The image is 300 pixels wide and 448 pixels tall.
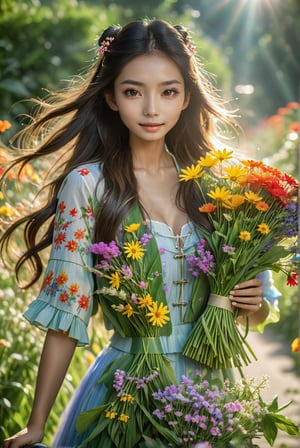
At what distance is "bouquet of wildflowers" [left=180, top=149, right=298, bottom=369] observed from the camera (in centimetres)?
249

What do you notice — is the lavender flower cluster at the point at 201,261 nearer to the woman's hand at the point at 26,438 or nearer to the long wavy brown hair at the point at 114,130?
the long wavy brown hair at the point at 114,130

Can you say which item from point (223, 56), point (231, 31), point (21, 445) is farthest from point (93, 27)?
point (223, 56)

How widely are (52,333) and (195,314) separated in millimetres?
419

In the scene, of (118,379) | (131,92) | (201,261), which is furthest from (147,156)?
(118,379)

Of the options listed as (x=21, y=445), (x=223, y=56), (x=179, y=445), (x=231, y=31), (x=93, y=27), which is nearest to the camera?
(x=179, y=445)

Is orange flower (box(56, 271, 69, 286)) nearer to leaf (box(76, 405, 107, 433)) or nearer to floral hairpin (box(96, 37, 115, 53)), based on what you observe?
leaf (box(76, 405, 107, 433))

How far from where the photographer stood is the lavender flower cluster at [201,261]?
251 centimetres

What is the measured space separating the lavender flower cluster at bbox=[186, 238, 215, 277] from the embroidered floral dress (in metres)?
0.05

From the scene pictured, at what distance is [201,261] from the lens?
8.29 ft

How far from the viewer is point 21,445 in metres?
2.44

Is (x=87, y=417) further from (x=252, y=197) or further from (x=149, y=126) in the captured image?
(x=149, y=126)

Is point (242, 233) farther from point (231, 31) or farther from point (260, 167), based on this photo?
point (231, 31)

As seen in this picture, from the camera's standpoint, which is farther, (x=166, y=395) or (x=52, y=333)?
(x=52, y=333)

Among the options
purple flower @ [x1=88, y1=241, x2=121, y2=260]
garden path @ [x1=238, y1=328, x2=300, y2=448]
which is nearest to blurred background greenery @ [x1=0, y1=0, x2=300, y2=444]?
garden path @ [x1=238, y1=328, x2=300, y2=448]
